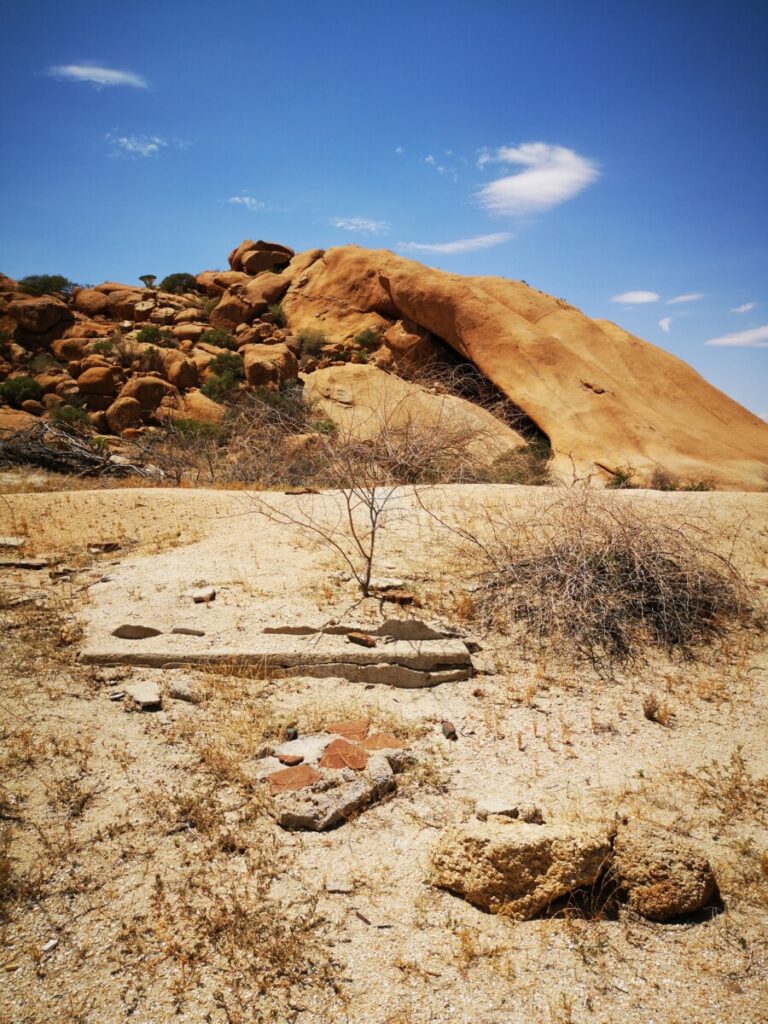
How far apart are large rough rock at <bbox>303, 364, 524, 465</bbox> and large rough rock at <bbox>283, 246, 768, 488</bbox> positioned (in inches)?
86.1

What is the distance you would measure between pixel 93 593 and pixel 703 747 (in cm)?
500

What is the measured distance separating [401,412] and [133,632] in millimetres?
5305

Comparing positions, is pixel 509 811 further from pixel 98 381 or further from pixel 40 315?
pixel 40 315

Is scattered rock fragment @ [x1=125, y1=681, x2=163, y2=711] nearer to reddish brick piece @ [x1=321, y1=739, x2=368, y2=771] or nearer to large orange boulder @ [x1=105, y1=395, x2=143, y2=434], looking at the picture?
reddish brick piece @ [x1=321, y1=739, x2=368, y2=771]

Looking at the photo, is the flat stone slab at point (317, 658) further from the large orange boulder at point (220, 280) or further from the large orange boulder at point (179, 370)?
the large orange boulder at point (220, 280)

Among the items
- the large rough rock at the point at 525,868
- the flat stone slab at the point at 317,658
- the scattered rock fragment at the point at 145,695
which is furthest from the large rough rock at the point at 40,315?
the large rough rock at the point at 525,868

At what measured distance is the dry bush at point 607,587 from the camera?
17.2 feet

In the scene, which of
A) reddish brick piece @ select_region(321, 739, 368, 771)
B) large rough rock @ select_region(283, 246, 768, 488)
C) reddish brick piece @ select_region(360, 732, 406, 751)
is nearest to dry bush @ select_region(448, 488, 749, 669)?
reddish brick piece @ select_region(360, 732, 406, 751)

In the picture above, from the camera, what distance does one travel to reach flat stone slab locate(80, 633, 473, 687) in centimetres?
462

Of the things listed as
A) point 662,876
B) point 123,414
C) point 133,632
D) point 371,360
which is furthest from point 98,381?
point 662,876

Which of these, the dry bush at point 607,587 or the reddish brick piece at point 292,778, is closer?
the reddish brick piece at point 292,778

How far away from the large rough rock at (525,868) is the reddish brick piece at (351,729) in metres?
1.16

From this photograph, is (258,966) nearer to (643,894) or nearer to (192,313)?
(643,894)

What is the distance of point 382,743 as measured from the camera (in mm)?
3795
